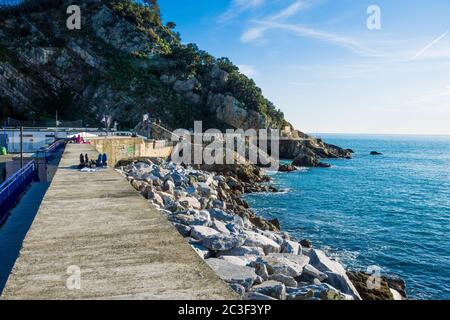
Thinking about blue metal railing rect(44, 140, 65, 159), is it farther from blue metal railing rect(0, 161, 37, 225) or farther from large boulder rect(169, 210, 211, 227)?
large boulder rect(169, 210, 211, 227)

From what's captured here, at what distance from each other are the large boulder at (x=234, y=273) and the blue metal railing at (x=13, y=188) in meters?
5.93

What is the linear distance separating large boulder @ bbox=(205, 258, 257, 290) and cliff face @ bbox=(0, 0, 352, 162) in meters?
56.4

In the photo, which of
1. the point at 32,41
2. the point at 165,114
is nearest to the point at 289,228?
the point at 165,114

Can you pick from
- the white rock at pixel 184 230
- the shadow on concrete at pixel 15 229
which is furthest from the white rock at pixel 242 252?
the shadow on concrete at pixel 15 229

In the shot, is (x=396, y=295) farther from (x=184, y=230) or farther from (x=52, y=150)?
(x=52, y=150)

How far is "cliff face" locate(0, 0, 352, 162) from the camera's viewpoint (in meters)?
63.9

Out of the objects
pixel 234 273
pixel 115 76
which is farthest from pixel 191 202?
pixel 115 76

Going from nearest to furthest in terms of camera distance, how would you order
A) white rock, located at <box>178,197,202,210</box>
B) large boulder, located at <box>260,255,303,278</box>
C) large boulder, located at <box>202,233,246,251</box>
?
large boulder, located at <box>260,255,303,278</box> < large boulder, located at <box>202,233,246,251</box> < white rock, located at <box>178,197,202,210</box>

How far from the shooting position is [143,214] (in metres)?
7.29

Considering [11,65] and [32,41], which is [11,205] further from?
[32,41]

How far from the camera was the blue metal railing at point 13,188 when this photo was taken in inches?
388

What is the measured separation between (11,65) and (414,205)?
65402mm

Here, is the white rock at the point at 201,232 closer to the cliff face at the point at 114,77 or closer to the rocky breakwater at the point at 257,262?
the rocky breakwater at the point at 257,262

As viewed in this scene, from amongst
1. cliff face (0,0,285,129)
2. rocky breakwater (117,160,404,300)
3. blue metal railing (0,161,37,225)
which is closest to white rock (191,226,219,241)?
rocky breakwater (117,160,404,300)
